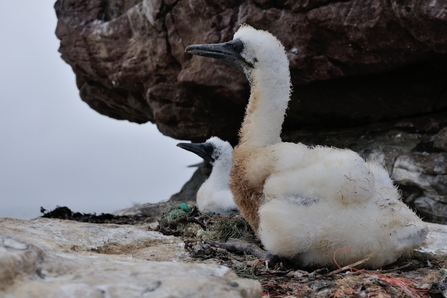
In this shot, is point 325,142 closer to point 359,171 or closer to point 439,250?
point 439,250

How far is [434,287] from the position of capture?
7.77 feet

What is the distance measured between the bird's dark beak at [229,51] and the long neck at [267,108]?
0.23 m

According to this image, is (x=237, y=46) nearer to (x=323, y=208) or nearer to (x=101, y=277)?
(x=323, y=208)

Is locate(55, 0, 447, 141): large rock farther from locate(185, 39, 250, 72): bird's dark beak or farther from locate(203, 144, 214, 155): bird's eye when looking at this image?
locate(185, 39, 250, 72): bird's dark beak

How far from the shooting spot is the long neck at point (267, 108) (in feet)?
11.4

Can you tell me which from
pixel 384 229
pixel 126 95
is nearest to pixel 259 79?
pixel 384 229

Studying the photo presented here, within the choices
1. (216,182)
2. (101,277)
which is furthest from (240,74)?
(101,277)

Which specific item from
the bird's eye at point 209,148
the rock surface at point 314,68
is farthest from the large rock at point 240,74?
the bird's eye at point 209,148

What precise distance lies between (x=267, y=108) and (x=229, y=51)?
60 cm

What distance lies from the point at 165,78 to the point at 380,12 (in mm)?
3879

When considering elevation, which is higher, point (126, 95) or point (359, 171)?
point (126, 95)

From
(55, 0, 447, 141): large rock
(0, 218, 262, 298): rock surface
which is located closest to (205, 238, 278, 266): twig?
(0, 218, 262, 298): rock surface

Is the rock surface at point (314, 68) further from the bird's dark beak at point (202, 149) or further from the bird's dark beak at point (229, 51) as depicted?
the bird's dark beak at point (229, 51)

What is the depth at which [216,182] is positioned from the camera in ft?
19.0
